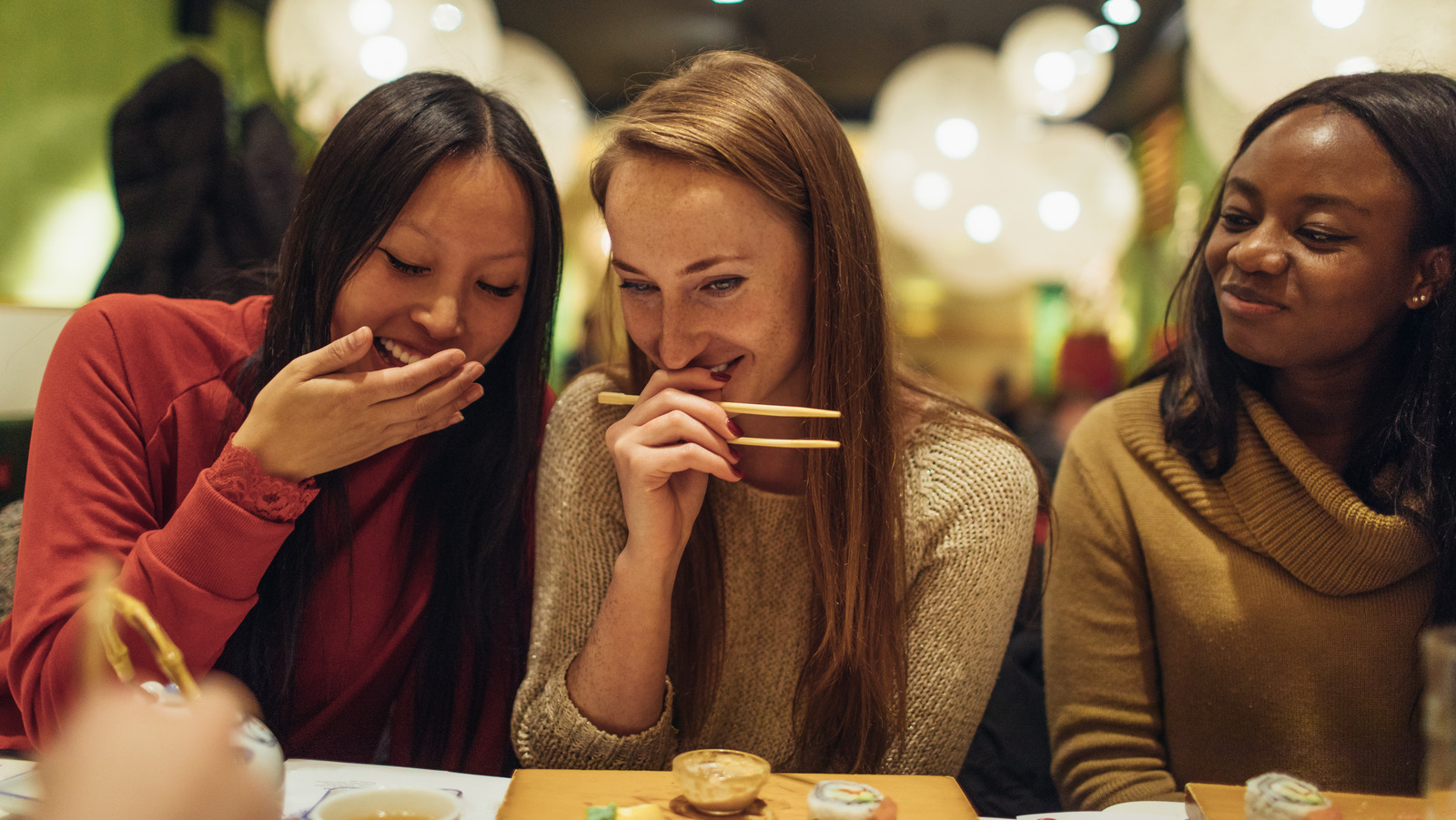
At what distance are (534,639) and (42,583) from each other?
27.0 inches

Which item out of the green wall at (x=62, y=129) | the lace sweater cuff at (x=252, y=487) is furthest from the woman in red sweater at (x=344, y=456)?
the green wall at (x=62, y=129)

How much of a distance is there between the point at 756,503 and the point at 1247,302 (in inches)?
35.3

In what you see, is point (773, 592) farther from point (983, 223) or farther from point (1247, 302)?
point (983, 223)

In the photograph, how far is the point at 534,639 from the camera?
60.0 inches

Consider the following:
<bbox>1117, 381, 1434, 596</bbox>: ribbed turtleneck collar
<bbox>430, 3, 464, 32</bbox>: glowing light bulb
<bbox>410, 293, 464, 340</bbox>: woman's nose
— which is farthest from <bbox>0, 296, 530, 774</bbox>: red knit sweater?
<bbox>430, 3, 464, 32</bbox>: glowing light bulb

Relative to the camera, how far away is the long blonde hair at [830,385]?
142 centimetres

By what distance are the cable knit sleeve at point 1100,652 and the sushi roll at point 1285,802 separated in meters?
0.56

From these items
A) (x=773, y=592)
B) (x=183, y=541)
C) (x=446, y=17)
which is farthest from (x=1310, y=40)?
(x=446, y=17)

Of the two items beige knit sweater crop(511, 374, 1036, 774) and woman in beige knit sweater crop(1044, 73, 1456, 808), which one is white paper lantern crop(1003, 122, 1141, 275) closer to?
woman in beige knit sweater crop(1044, 73, 1456, 808)

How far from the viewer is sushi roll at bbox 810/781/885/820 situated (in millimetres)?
952

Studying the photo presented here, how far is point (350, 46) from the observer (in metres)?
3.00

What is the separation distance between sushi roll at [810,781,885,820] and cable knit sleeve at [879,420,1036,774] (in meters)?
0.46

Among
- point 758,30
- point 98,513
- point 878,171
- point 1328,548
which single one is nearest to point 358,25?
point 98,513

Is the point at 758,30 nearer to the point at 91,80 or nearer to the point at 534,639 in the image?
the point at 91,80
